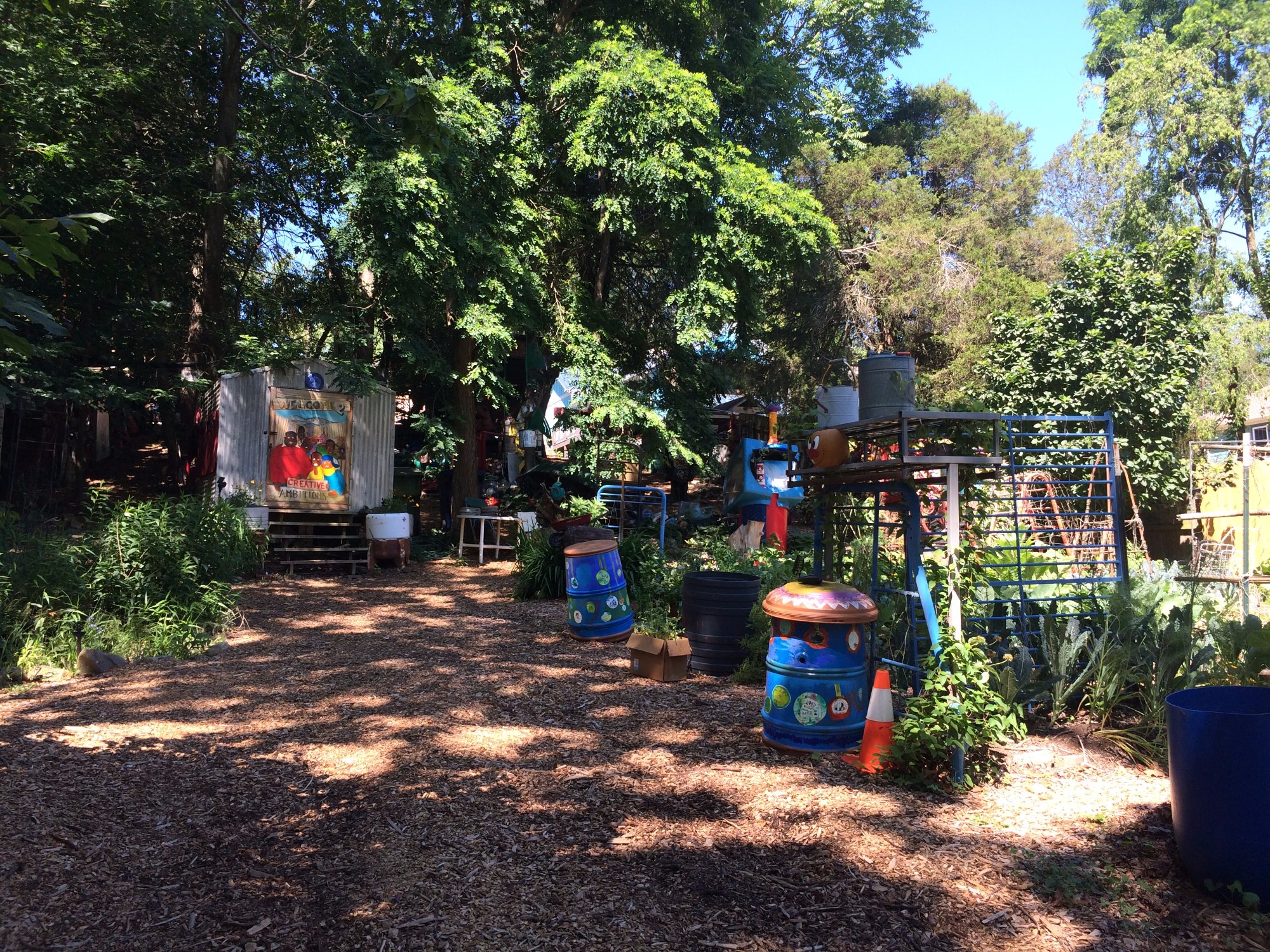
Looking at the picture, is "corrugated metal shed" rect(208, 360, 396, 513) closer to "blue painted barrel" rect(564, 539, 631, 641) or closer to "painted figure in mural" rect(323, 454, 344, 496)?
"painted figure in mural" rect(323, 454, 344, 496)

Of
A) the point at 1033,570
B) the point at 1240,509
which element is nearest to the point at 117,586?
the point at 1033,570

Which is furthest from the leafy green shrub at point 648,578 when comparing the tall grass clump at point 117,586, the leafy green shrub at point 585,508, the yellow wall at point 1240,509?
the yellow wall at point 1240,509

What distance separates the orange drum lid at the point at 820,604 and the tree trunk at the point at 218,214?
12.4m

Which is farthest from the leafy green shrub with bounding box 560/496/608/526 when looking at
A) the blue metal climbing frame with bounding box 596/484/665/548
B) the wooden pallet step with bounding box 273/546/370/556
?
the wooden pallet step with bounding box 273/546/370/556

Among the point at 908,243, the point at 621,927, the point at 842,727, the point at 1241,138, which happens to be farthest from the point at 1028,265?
the point at 621,927

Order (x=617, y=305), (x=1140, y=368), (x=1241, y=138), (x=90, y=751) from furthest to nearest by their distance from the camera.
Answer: (x=1241, y=138), (x=617, y=305), (x=1140, y=368), (x=90, y=751)

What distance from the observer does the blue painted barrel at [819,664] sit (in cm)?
464

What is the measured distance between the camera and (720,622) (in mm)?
6688

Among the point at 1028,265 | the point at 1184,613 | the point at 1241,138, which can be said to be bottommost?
the point at 1184,613

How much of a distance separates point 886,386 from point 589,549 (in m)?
3.51

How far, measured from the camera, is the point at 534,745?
16.3 feet

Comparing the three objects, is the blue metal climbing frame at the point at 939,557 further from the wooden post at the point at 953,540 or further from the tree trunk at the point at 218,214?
the tree trunk at the point at 218,214

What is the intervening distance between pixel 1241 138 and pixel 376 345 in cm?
2339

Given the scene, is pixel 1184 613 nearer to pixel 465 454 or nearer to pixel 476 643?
pixel 476 643
